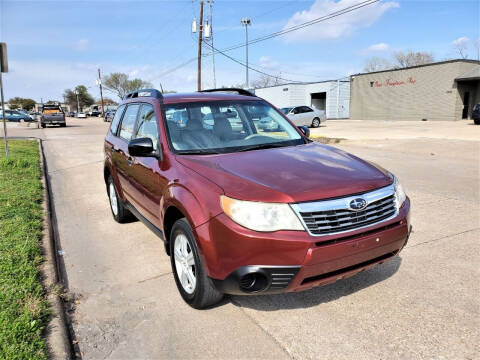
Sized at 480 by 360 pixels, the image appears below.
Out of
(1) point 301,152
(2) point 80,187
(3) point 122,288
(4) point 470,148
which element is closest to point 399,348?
(1) point 301,152

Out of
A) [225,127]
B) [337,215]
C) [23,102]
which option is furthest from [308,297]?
[23,102]

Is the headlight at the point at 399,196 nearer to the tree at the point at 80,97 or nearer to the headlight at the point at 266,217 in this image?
the headlight at the point at 266,217

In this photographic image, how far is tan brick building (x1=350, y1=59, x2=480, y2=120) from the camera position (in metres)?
31.8

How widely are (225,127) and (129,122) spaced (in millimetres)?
1544

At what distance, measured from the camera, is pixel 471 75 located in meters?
31.0

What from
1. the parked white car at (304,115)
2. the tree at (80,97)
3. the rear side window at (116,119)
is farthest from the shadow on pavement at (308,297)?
the tree at (80,97)

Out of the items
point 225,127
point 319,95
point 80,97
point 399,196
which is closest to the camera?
point 399,196

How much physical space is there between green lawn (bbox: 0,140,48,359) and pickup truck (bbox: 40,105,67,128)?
31.0 metres

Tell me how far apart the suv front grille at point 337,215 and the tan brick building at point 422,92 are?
34.0m

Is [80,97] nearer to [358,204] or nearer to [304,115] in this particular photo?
[304,115]

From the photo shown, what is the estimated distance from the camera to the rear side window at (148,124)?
3.67m

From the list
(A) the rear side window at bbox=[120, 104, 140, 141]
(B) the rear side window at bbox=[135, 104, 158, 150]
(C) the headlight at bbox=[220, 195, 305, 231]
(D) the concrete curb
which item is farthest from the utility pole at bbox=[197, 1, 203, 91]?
(C) the headlight at bbox=[220, 195, 305, 231]

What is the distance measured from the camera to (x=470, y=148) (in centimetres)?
1267

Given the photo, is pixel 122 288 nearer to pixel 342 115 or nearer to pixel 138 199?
pixel 138 199
